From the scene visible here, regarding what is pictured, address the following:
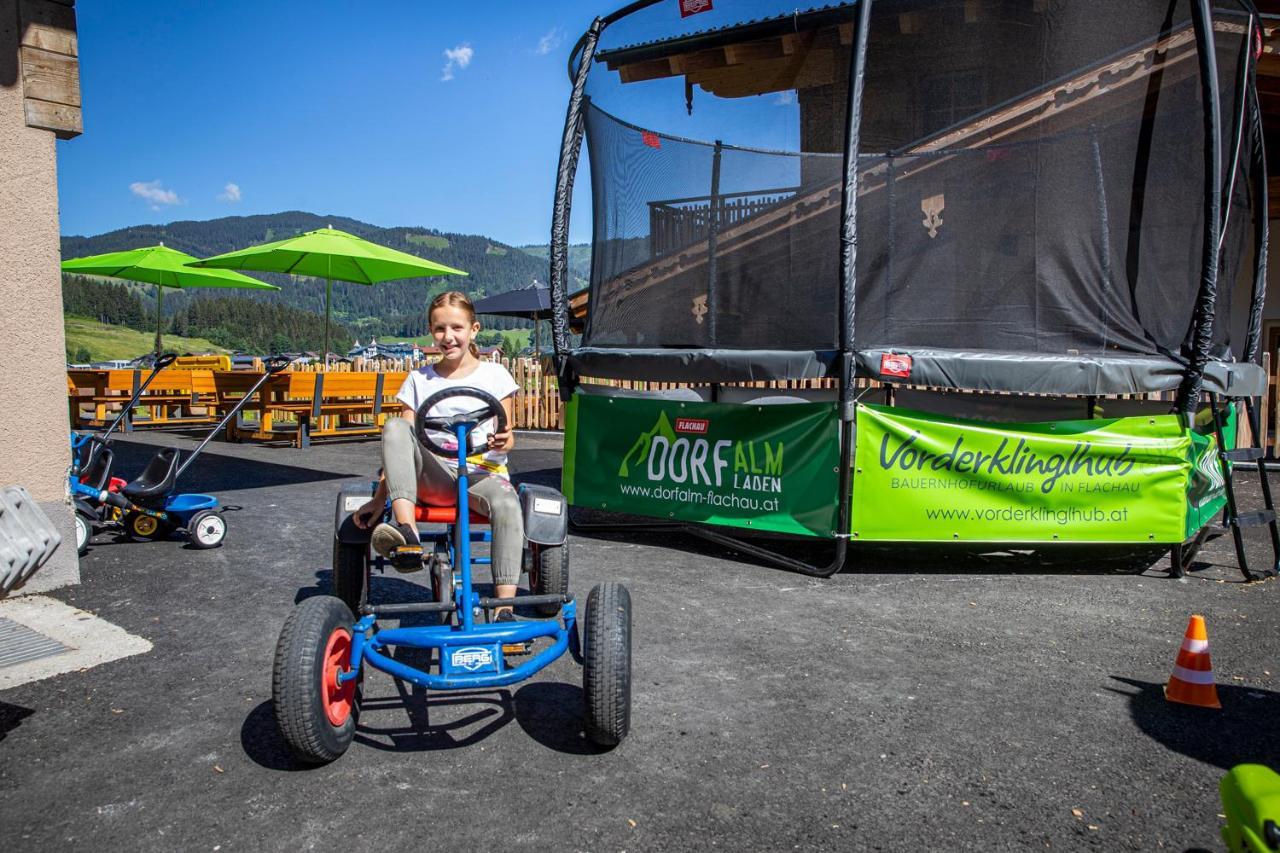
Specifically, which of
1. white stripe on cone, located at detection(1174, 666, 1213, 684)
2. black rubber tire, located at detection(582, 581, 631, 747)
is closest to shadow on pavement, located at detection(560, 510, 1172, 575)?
white stripe on cone, located at detection(1174, 666, 1213, 684)

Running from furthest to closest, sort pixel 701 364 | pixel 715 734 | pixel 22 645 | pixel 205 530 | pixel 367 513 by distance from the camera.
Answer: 1. pixel 701 364
2. pixel 205 530
3. pixel 22 645
4. pixel 367 513
5. pixel 715 734

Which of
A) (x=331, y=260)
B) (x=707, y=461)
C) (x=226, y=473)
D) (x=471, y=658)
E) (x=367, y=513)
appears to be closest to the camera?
(x=471, y=658)

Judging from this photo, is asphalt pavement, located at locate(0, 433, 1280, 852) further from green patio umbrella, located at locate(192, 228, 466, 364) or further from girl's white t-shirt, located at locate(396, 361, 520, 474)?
green patio umbrella, located at locate(192, 228, 466, 364)

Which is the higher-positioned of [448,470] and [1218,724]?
[448,470]

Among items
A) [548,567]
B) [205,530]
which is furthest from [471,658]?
[205,530]

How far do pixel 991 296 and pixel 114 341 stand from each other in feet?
330

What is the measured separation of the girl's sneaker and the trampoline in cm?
313

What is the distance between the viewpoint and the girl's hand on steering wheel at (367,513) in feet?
12.3

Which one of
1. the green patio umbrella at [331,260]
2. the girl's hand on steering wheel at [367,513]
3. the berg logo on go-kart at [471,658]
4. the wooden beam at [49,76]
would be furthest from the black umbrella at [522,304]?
the berg logo on go-kart at [471,658]

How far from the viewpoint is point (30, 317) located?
4.88 metres

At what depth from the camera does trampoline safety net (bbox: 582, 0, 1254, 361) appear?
568cm

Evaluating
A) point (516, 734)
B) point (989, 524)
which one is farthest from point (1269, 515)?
point (516, 734)

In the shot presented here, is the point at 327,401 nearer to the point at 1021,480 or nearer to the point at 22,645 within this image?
the point at 22,645

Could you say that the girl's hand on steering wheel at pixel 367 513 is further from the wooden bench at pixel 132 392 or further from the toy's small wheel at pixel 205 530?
the wooden bench at pixel 132 392
